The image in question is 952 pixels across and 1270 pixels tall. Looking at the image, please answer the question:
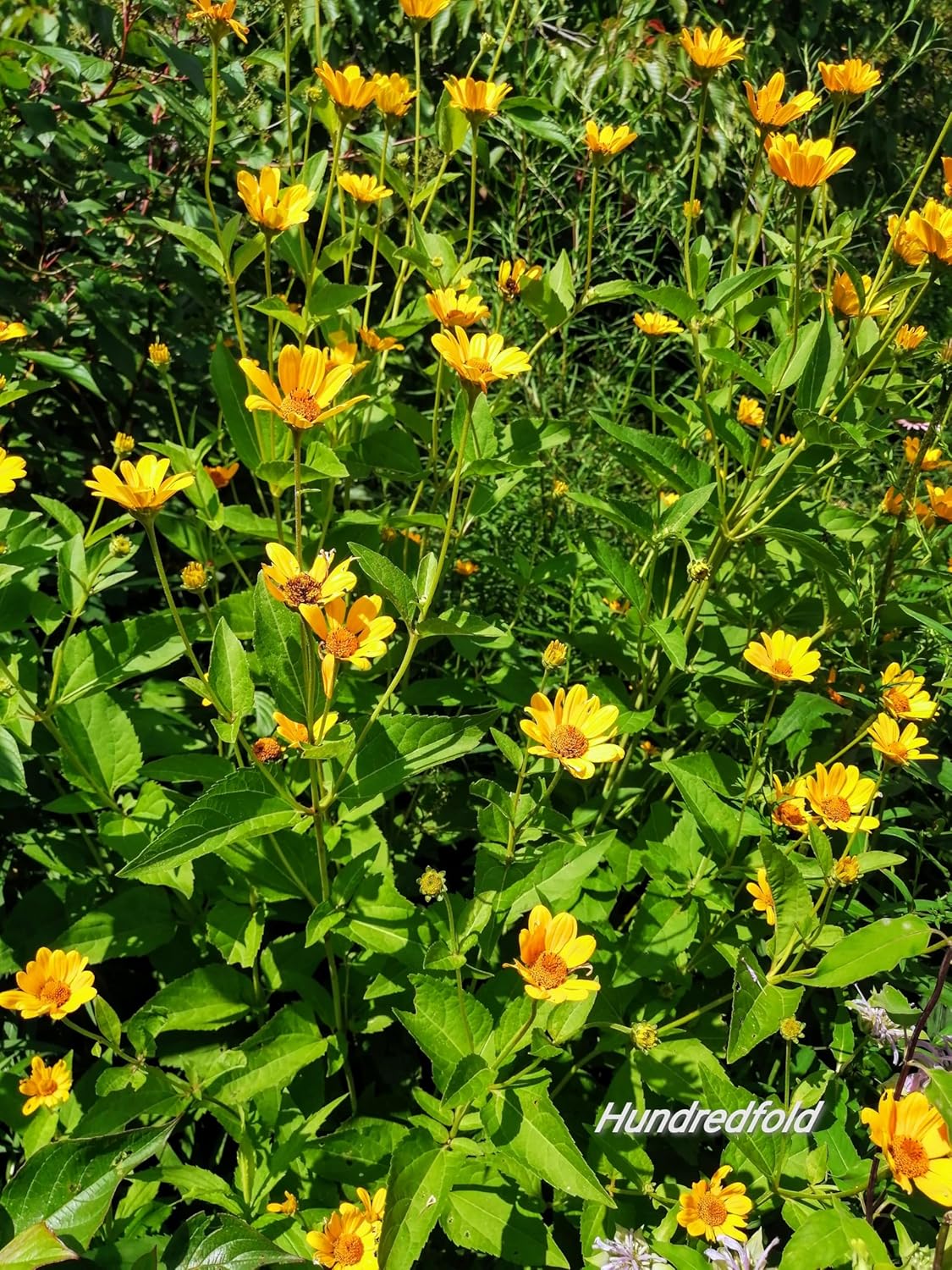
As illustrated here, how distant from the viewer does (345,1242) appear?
3.88ft

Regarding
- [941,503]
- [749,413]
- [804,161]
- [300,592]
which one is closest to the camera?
[300,592]

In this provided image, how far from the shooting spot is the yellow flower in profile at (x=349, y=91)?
145cm

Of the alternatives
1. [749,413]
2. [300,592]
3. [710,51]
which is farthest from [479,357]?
[749,413]

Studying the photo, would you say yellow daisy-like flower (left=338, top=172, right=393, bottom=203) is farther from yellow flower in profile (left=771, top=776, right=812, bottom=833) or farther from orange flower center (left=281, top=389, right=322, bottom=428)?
yellow flower in profile (left=771, top=776, right=812, bottom=833)

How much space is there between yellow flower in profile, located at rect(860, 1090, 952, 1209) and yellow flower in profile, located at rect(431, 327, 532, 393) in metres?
0.96

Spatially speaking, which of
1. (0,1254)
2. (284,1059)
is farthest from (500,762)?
(0,1254)

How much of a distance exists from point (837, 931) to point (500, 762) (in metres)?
0.84

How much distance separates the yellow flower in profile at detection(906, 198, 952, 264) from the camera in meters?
1.37

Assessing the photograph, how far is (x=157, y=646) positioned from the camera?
1547 mm

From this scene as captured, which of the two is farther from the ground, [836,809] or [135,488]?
[135,488]

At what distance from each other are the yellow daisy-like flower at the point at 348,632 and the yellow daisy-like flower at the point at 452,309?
0.41m

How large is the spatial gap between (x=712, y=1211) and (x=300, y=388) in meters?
1.14

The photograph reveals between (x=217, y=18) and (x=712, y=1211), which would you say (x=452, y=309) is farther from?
(x=712, y=1211)

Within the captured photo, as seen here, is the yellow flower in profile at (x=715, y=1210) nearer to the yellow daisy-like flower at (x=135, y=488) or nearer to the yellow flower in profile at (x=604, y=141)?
the yellow daisy-like flower at (x=135, y=488)
